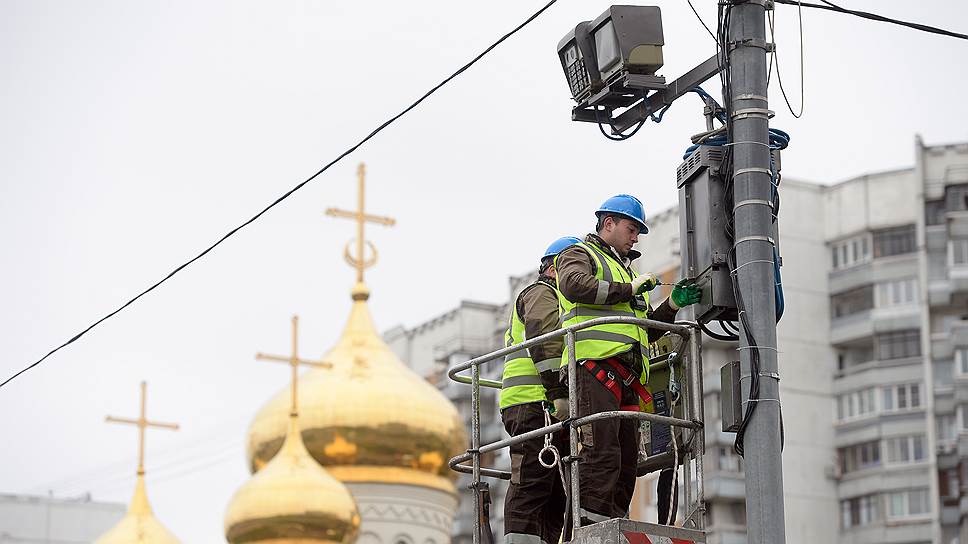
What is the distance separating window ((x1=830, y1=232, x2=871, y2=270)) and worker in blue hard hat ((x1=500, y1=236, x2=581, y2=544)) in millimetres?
49454

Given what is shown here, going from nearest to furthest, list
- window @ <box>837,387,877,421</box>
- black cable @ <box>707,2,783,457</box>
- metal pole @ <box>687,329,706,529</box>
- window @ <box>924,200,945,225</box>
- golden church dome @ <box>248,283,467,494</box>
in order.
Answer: black cable @ <box>707,2,783,457</box> → metal pole @ <box>687,329,706,529</box> → golden church dome @ <box>248,283,467,494</box> → window @ <box>924,200,945,225</box> → window @ <box>837,387,877,421</box>

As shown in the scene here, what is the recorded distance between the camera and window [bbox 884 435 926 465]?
190ft

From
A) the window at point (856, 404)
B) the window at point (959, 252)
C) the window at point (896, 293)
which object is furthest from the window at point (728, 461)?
the window at point (959, 252)

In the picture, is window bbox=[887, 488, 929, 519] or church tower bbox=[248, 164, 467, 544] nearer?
church tower bbox=[248, 164, 467, 544]

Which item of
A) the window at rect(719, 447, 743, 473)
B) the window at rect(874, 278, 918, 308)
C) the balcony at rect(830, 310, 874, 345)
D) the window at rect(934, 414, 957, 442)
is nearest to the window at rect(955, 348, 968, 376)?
the window at rect(934, 414, 957, 442)

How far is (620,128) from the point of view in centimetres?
1192

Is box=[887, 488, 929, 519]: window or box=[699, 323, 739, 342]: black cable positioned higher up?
box=[887, 488, 929, 519]: window

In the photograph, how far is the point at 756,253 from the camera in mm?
10398

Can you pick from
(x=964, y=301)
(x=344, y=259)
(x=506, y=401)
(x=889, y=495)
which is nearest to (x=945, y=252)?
(x=964, y=301)

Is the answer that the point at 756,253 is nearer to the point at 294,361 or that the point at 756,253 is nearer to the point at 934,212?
the point at 294,361

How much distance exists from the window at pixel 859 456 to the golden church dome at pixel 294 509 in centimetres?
2225

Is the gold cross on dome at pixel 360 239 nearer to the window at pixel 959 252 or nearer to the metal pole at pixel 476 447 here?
the window at pixel 959 252

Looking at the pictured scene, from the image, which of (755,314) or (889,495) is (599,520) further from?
(889,495)

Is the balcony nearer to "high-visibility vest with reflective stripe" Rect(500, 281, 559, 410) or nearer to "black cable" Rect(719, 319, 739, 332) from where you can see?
"high-visibility vest with reflective stripe" Rect(500, 281, 559, 410)
